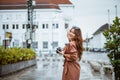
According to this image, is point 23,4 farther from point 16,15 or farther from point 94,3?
point 94,3

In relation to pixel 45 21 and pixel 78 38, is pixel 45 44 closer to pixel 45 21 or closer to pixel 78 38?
pixel 45 21

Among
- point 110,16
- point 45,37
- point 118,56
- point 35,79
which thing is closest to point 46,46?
point 45,37

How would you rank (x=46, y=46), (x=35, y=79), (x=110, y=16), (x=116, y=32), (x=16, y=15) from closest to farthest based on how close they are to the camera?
(x=116, y=32), (x=35, y=79), (x=110, y=16), (x=16, y=15), (x=46, y=46)

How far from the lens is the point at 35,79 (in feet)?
34.5

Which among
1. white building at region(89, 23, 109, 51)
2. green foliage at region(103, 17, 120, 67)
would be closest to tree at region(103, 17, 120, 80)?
green foliage at region(103, 17, 120, 67)

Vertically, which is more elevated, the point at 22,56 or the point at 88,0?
the point at 88,0

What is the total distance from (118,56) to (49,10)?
94.5ft

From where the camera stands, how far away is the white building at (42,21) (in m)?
26.2

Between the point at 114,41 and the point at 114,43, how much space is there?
1.6 inches

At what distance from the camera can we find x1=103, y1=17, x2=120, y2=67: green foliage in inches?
317

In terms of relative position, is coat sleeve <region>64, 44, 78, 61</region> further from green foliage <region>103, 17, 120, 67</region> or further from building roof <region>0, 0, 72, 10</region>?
building roof <region>0, 0, 72, 10</region>

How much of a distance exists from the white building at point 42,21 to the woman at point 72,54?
18387 millimetres

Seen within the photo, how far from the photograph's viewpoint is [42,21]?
119 feet

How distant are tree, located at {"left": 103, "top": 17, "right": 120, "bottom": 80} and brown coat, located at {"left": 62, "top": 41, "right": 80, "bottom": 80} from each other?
361cm
